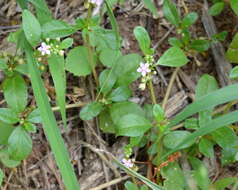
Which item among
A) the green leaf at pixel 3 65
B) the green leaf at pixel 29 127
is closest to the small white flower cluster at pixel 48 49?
the green leaf at pixel 3 65

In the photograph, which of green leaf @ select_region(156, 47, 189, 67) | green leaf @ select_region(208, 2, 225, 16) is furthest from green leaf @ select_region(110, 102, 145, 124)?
green leaf @ select_region(208, 2, 225, 16)

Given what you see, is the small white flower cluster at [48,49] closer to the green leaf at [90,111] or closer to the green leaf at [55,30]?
the green leaf at [55,30]

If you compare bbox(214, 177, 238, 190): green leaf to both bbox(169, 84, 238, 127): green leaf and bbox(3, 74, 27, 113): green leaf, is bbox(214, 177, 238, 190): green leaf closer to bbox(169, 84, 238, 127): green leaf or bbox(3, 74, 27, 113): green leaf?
bbox(169, 84, 238, 127): green leaf

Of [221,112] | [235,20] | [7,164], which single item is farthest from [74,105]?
[235,20]

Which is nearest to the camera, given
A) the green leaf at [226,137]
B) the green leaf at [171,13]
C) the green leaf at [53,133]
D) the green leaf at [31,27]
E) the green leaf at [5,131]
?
the green leaf at [53,133]

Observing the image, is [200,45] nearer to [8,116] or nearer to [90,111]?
[90,111]

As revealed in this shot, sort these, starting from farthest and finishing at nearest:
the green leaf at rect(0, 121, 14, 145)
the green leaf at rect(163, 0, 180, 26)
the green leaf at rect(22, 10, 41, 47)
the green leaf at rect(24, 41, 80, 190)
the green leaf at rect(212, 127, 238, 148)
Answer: the green leaf at rect(163, 0, 180, 26)
the green leaf at rect(0, 121, 14, 145)
the green leaf at rect(212, 127, 238, 148)
the green leaf at rect(22, 10, 41, 47)
the green leaf at rect(24, 41, 80, 190)
